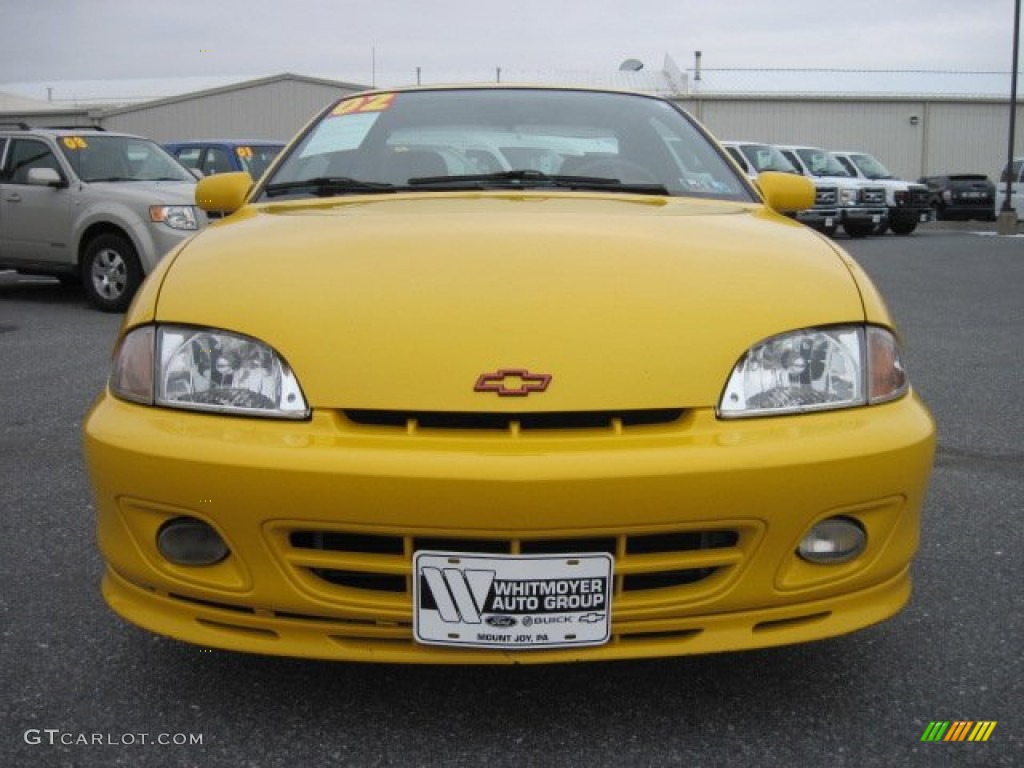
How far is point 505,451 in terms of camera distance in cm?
189

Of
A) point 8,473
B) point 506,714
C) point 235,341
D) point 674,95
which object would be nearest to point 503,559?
point 506,714

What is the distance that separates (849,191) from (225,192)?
1799cm

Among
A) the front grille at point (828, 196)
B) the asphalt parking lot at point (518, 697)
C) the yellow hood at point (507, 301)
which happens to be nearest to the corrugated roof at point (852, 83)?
the front grille at point (828, 196)

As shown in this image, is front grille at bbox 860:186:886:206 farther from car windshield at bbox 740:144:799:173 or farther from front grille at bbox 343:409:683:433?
front grille at bbox 343:409:683:433

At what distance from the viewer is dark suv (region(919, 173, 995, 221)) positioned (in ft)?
Answer: 84.0

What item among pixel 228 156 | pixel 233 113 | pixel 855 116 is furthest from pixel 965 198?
pixel 233 113

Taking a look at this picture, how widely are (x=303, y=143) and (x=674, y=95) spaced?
33.4 metres

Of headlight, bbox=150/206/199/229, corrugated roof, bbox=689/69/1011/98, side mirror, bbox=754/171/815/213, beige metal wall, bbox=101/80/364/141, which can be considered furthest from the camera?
corrugated roof, bbox=689/69/1011/98

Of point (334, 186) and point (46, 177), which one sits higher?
point (334, 186)

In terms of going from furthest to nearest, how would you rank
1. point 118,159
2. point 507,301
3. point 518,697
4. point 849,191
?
point 849,191 → point 118,159 → point 518,697 → point 507,301

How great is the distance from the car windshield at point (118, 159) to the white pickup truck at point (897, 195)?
561 inches

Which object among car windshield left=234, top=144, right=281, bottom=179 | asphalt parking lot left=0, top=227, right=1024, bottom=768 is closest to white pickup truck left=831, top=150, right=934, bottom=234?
car windshield left=234, top=144, right=281, bottom=179

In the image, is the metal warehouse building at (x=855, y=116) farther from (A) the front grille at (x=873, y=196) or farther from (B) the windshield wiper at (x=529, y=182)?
(B) the windshield wiper at (x=529, y=182)

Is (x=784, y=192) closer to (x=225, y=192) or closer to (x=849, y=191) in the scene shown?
(x=225, y=192)
